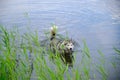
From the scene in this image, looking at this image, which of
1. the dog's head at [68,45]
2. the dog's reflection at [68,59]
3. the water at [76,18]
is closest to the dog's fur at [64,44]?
the dog's head at [68,45]

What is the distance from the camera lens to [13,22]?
12219 mm

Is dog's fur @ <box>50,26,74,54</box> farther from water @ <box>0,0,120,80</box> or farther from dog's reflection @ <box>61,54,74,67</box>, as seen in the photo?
water @ <box>0,0,120,80</box>

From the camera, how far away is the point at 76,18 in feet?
41.7

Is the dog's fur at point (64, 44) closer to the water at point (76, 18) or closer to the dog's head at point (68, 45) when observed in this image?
the dog's head at point (68, 45)

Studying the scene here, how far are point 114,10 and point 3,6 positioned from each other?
4766mm

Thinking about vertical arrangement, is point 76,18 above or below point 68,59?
above

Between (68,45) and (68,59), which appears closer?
(68,59)

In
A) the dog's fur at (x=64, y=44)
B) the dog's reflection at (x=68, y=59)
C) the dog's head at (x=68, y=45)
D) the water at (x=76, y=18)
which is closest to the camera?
the dog's reflection at (x=68, y=59)

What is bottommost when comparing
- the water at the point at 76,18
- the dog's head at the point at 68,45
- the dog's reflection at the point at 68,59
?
the dog's reflection at the point at 68,59

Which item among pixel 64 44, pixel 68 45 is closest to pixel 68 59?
pixel 64 44

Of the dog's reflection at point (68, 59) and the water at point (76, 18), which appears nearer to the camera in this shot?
the dog's reflection at point (68, 59)

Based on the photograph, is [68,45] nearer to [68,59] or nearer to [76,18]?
[68,59]

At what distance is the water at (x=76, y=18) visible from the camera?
1062 cm

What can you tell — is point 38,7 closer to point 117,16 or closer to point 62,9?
point 62,9
